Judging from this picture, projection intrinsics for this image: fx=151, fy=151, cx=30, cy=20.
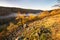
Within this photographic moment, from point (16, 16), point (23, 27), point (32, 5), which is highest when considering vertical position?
point (32, 5)

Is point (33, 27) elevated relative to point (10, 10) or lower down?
lower down

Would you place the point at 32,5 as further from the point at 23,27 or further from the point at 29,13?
the point at 23,27

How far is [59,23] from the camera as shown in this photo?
1364mm

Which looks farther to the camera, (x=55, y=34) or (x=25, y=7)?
(x=25, y=7)

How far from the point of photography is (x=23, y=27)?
1.43 metres

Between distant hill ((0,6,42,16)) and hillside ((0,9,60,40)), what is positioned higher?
distant hill ((0,6,42,16))

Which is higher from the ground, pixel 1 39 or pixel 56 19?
pixel 56 19

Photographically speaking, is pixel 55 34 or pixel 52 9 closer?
pixel 55 34

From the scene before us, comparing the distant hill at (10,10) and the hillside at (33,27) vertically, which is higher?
the distant hill at (10,10)

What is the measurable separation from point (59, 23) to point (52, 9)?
17cm

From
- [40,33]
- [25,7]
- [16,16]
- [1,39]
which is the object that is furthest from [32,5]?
[1,39]

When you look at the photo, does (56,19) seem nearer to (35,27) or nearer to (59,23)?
(59,23)

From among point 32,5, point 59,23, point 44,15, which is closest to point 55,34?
point 59,23

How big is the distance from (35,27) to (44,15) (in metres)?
0.15
